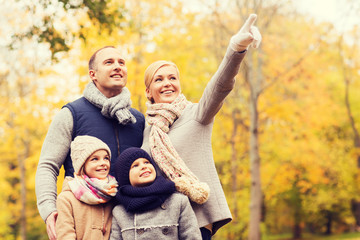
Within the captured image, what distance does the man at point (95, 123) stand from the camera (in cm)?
272

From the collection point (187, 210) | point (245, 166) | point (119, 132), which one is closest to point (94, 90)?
point (119, 132)

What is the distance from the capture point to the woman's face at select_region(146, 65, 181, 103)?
280 centimetres

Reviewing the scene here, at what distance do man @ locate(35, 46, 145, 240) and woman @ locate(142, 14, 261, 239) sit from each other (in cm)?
19

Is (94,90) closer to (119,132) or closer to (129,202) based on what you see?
(119,132)

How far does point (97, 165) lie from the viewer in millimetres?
2545

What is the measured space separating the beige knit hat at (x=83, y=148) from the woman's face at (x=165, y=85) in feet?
1.68

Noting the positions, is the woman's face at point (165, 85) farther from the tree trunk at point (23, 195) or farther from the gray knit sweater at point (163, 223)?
the tree trunk at point (23, 195)

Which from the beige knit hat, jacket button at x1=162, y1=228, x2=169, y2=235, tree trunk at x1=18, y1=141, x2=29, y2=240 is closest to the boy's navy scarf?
jacket button at x1=162, y1=228, x2=169, y2=235

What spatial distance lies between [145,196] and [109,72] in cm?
99

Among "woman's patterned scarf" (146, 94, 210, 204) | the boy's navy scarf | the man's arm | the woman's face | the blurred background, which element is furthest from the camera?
the blurred background

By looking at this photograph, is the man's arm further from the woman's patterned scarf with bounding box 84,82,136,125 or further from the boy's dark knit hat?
the boy's dark knit hat

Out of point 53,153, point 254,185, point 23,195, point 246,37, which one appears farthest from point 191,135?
point 23,195

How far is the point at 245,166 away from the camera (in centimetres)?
1480

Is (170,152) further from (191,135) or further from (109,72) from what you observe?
(109,72)
